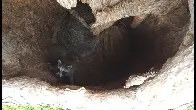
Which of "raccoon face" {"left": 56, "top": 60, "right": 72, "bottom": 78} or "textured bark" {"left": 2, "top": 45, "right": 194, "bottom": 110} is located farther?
"raccoon face" {"left": 56, "top": 60, "right": 72, "bottom": 78}

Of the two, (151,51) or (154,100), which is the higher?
(151,51)

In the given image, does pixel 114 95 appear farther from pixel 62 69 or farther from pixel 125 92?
pixel 62 69

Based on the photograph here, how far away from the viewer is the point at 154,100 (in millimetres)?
2936

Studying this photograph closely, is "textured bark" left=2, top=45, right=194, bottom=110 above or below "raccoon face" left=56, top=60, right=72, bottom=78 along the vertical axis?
below

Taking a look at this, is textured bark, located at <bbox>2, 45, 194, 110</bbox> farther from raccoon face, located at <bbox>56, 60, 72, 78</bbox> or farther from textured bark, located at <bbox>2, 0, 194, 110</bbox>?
raccoon face, located at <bbox>56, 60, 72, 78</bbox>

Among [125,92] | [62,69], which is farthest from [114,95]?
[62,69]

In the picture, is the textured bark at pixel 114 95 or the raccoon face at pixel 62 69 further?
the raccoon face at pixel 62 69

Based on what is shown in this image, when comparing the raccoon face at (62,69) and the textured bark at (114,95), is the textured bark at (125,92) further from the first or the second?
the raccoon face at (62,69)

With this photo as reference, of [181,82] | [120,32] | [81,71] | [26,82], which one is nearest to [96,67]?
[81,71]

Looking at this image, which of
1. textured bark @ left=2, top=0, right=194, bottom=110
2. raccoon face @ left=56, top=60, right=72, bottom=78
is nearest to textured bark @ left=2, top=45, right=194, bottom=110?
textured bark @ left=2, top=0, right=194, bottom=110

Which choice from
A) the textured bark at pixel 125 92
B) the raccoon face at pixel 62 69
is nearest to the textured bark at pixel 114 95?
the textured bark at pixel 125 92

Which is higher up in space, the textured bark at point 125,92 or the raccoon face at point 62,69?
the raccoon face at point 62,69

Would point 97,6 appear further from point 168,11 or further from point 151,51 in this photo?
point 151,51

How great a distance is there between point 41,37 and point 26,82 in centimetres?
127
